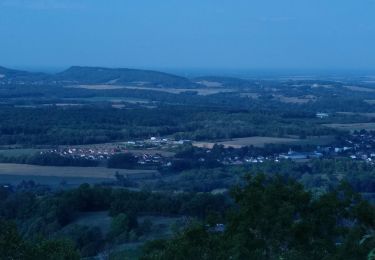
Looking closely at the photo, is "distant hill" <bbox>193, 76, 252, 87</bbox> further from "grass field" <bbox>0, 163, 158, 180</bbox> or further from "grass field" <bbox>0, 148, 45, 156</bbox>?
"grass field" <bbox>0, 163, 158, 180</bbox>

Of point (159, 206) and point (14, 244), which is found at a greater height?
point (14, 244)

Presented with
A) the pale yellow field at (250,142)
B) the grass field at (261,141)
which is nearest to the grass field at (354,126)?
the grass field at (261,141)

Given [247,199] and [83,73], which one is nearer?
[247,199]

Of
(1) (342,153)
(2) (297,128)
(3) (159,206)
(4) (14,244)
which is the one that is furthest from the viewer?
(2) (297,128)

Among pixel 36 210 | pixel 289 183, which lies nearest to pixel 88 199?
pixel 36 210

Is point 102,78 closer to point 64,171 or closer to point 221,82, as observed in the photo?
point 221,82

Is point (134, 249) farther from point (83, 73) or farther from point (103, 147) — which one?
point (83, 73)
